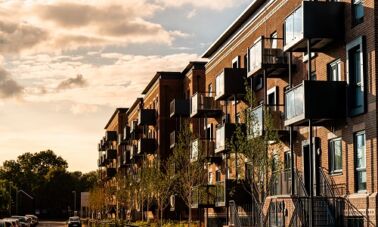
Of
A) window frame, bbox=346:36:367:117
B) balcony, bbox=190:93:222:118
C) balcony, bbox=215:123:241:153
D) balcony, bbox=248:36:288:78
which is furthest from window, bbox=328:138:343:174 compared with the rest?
balcony, bbox=190:93:222:118

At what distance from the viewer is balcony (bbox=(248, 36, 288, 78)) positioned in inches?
1344

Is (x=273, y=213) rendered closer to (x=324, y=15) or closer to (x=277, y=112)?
(x=277, y=112)

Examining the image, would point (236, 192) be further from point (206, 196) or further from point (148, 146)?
point (148, 146)

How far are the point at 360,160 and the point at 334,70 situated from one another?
13.8ft

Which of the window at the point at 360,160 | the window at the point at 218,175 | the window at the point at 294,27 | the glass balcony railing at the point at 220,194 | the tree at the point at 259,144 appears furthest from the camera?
the window at the point at 218,175

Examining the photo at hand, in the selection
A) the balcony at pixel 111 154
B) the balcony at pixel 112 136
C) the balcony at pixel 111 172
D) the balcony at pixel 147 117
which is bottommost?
the balcony at pixel 111 172

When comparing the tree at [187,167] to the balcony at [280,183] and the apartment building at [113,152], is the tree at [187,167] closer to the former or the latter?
the balcony at [280,183]

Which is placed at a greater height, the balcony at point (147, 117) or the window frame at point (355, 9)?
the balcony at point (147, 117)

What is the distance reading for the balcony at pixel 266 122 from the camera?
31938mm

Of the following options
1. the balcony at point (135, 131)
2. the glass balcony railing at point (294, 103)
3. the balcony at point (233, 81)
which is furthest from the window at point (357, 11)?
the balcony at point (135, 131)

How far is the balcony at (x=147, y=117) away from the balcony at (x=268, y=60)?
3817 centimetres

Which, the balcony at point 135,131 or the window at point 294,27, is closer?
the window at point 294,27

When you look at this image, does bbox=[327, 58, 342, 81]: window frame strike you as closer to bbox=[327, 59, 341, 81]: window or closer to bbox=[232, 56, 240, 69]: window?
bbox=[327, 59, 341, 81]: window

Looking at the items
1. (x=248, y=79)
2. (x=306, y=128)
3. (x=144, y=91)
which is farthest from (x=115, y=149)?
(x=306, y=128)
